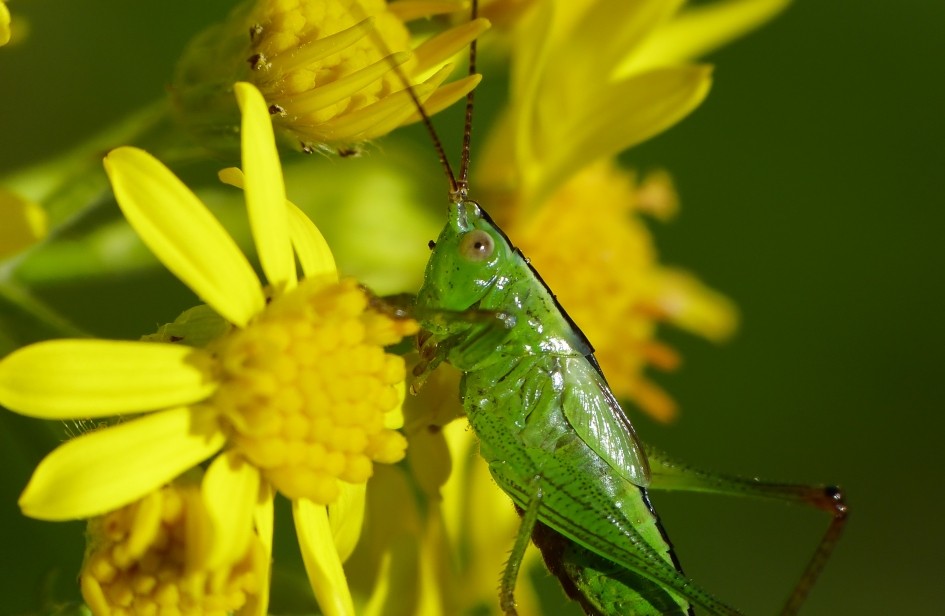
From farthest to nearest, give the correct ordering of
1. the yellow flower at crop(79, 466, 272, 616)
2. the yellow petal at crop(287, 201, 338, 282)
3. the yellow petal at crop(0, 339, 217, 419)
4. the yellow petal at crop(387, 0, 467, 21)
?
the yellow petal at crop(387, 0, 467, 21), the yellow petal at crop(287, 201, 338, 282), the yellow flower at crop(79, 466, 272, 616), the yellow petal at crop(0, 339, 217, 419)

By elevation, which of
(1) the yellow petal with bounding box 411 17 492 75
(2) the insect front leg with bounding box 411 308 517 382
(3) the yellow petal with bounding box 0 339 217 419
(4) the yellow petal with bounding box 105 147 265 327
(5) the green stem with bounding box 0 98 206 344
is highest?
(5) the green stem with bounding box 0 98 206 344

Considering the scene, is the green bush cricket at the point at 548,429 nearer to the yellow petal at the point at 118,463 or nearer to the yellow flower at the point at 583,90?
the yellow flower at the point at 583,90

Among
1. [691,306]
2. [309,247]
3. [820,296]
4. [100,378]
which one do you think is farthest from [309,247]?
[820,296]

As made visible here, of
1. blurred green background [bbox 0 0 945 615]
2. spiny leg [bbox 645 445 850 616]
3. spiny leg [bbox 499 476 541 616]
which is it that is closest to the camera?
spiny leg [bbox 499 476 541 616]

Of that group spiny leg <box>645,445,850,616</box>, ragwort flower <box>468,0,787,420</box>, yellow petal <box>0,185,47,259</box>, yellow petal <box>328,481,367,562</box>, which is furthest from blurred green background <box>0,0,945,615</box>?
yellow petal <box>0,185,47,259</box>

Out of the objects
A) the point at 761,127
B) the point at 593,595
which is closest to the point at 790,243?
the point at 761,127

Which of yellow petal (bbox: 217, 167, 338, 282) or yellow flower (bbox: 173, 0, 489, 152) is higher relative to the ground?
yellow flower (bbox: 173, 0, 489, 152)

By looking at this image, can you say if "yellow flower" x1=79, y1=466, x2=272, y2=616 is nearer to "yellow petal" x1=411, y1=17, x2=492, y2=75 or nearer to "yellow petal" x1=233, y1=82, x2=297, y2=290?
"yellow petal" x1=233, y1=82, x2=297, y2=290

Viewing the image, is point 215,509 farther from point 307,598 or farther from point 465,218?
point 465,218
